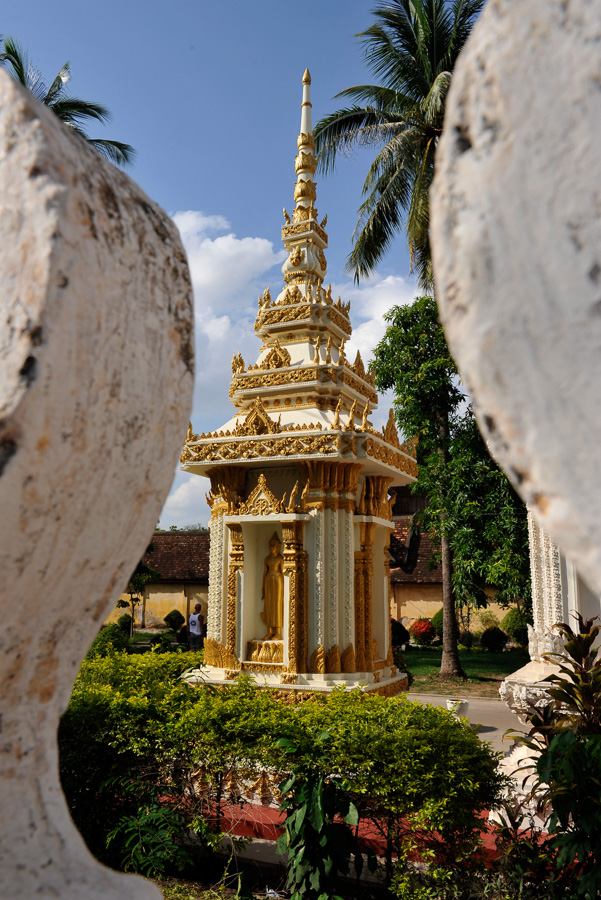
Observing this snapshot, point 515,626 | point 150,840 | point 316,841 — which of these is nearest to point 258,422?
point 150,840

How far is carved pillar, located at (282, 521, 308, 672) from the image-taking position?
6.62 meters

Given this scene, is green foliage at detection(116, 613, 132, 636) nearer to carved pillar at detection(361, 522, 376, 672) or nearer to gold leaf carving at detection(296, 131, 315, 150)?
carved pillar at detection(361, 522, 376, 672)

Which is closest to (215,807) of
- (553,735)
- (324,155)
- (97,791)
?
(97,791)

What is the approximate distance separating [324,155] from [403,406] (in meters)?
4.87

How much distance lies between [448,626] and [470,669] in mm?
2352

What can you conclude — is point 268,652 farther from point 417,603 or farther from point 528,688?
point 417,603

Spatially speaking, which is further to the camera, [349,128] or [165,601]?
[165,601]

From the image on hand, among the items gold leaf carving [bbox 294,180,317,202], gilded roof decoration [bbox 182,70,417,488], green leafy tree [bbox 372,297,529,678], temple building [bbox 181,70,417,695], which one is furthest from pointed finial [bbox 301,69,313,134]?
green leafy tree [bbox 372,297,529,678]

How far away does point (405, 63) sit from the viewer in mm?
11062

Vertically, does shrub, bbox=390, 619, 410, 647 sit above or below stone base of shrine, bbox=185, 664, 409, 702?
→ below

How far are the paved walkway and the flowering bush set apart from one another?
296 inches

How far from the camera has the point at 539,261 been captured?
1.99 feet

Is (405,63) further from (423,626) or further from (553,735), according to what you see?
(423,626)

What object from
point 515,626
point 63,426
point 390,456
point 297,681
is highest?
point 390,456
